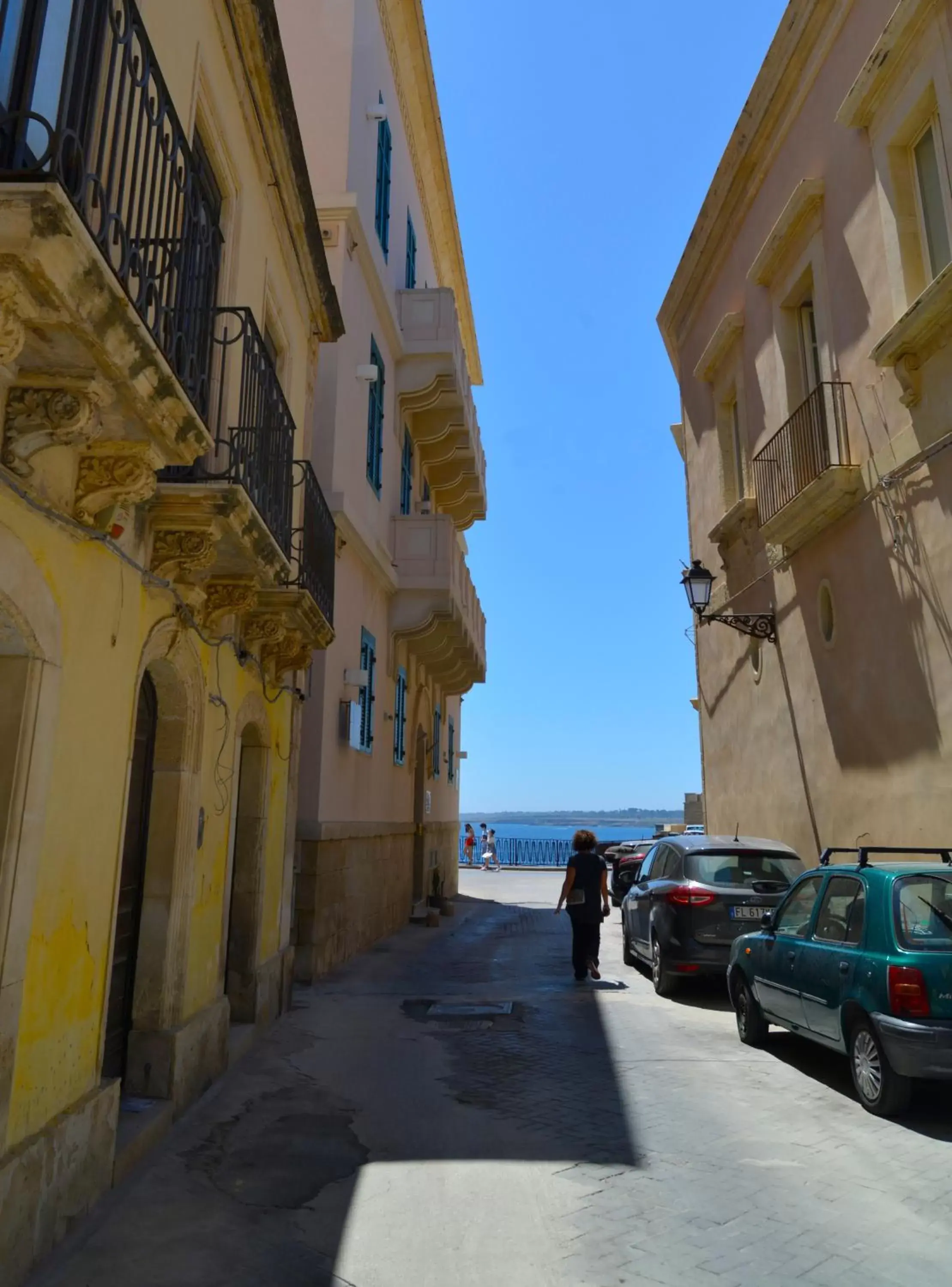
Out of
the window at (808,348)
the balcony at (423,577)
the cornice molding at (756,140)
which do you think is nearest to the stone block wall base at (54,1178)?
the window at (808,348)

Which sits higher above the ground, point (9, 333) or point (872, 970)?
point (9, 333)

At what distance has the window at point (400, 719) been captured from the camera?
52.6 ft

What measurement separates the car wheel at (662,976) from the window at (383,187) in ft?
35.9

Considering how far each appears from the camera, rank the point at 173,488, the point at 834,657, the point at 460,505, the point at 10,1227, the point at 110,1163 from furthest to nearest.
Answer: the point at 460,505, the point at 834,657, the point at 173,488, the point at 110,1163, the point at 10,1227

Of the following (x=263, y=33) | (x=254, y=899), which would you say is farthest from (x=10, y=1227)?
(x=263, y=33)

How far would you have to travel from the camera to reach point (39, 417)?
3.74 m

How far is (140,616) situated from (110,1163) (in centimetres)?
273

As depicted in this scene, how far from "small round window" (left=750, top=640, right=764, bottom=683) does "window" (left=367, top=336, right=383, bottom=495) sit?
230 inches

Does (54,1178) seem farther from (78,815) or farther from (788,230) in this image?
(788,230)

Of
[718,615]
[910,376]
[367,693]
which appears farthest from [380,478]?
[910,376]

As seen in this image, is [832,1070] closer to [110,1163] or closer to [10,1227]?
[110,1163]

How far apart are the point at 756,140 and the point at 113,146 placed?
11.8m

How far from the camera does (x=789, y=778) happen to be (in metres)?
12.3

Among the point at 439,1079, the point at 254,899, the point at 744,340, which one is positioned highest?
the point at 744,340
